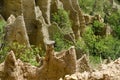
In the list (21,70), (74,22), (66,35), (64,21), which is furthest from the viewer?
(74,22)

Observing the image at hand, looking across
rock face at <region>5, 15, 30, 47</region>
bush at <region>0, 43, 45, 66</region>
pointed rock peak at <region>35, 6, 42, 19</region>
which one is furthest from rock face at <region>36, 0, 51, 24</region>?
bush at <region>0, 43, 45, 66</region>

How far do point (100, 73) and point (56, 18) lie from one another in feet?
98.3

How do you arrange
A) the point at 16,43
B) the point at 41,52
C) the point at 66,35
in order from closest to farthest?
1. the point at 16,43
2. the point at 41,52
3. the point at 66,35

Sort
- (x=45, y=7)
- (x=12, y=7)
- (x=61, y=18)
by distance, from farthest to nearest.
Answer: (x=61, y=18) < (x=45, y=7) < (x=12, y=7)

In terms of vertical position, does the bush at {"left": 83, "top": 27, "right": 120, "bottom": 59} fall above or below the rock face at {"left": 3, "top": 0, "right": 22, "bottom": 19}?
below

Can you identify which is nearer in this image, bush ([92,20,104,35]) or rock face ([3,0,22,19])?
rock face ([3,0,22,19])

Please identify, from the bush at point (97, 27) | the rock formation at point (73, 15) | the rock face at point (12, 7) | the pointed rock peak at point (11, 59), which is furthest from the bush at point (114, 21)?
the pointed rock peak at point (11, 59)

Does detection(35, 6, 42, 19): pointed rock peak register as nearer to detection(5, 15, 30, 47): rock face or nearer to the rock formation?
detection(5, 15, 30, 47): rock face

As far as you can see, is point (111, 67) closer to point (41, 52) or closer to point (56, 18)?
point (41, 52)

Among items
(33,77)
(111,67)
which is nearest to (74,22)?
(33,77)

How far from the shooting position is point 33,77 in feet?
54.1

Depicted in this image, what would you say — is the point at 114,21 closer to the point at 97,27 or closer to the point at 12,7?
the point at 97,27

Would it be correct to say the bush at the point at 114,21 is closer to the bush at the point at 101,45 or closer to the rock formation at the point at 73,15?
the bush at the point at 101,45

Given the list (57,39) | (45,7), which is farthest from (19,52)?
(45,7)
